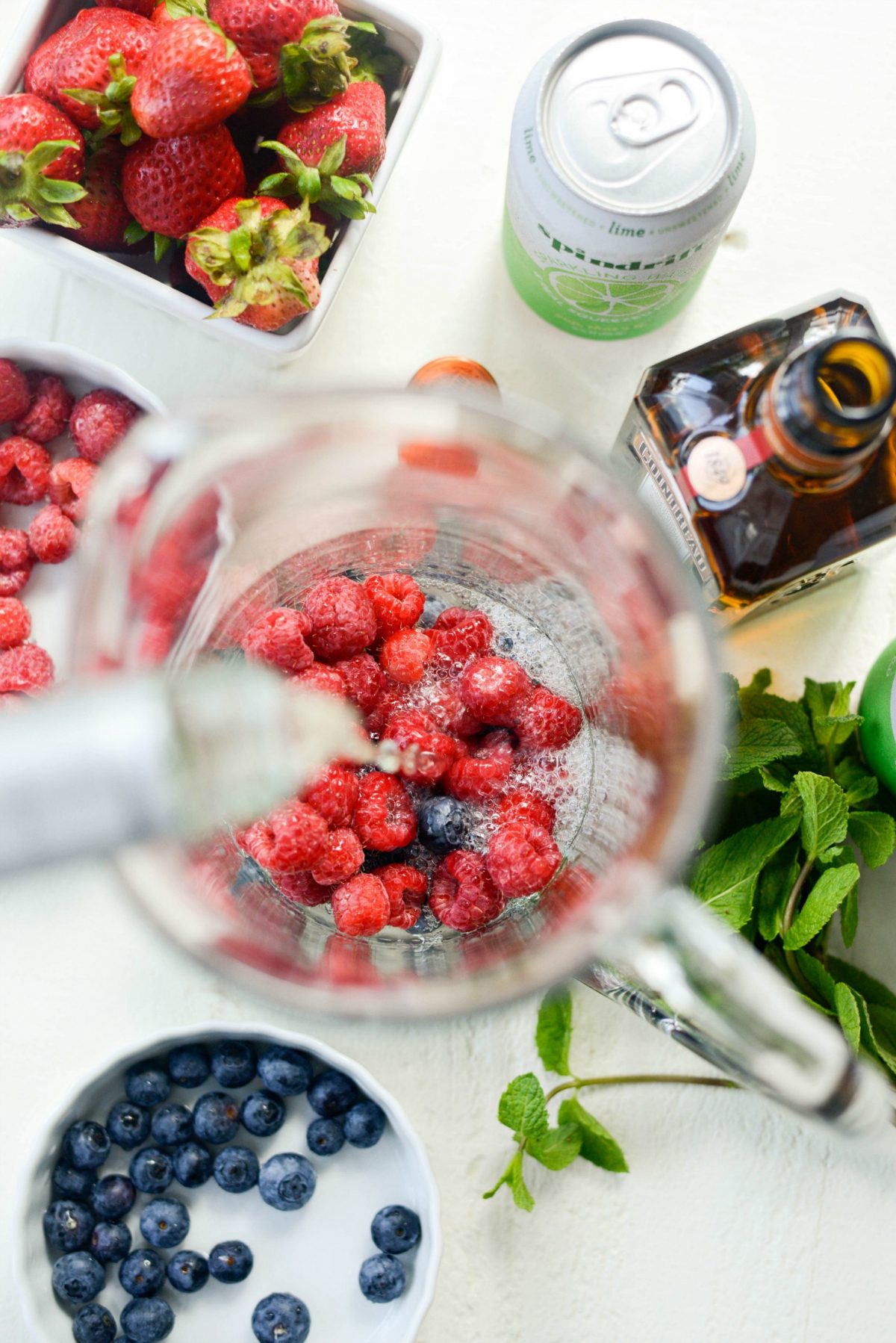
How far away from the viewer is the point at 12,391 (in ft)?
3.00

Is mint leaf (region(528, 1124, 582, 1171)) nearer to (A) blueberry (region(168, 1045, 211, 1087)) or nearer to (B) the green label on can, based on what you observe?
(A) blueberry (region(168, 1045, 211, 1087))

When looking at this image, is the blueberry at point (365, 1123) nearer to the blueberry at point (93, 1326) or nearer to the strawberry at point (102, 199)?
the blueberry at point (93, 1326)

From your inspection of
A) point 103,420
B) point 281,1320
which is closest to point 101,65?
point 103,420

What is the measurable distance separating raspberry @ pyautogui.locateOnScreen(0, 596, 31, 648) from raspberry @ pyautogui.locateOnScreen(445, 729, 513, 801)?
42cm

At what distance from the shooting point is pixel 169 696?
551 millimetres

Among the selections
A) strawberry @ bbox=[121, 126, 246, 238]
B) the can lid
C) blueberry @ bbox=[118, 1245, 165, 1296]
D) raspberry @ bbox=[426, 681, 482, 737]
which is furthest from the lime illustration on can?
blueberry @ bbox=[118, 1245, 165, 1296]

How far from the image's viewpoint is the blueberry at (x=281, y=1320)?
864 millimetres

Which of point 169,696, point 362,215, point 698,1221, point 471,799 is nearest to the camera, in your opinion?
point 169,696

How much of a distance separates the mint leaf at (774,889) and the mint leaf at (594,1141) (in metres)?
0.20

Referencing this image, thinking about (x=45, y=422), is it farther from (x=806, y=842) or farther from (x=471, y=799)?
(x=806, y=842)

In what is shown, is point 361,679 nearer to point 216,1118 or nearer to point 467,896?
point 467,896

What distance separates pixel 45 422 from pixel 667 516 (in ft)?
1.71

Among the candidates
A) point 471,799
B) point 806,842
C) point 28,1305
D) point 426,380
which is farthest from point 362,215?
point 28,1305

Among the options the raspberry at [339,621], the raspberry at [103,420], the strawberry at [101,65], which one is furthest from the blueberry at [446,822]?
the strawberry at [101,65]
